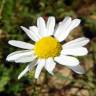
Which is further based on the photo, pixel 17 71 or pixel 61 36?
pixel 17 71

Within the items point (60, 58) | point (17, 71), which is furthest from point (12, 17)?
point (60, 58)

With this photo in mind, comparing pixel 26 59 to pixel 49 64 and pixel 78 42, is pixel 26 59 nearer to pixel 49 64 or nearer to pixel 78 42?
pixel 49 64

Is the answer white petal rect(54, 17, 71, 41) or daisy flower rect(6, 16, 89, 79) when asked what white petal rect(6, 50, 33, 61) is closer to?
daisy flower rect(6, 16, 89, 79)

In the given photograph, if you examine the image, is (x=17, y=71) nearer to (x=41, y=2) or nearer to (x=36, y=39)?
(x=36, y=39)

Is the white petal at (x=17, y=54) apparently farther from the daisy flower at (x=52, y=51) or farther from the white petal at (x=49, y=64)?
the white petal at (x=49, y=64)

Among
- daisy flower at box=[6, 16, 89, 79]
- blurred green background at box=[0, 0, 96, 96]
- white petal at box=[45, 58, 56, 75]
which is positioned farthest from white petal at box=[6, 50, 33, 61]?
blurred green background at box=[0, 0, 96, 96]

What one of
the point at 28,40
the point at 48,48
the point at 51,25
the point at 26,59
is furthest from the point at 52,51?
the point at 28,40

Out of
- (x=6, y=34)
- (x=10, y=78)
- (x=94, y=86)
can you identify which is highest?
(x=6, y=34)

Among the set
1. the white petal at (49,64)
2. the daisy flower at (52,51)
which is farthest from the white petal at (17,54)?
the white petal at (49,64)
